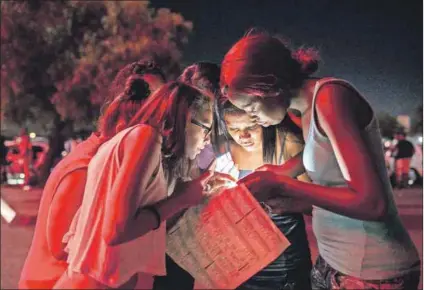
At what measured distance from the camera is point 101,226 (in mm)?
1995

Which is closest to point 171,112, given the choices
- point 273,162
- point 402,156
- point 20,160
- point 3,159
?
point 273,162

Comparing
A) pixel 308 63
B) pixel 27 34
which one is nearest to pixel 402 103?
pixel 308 63

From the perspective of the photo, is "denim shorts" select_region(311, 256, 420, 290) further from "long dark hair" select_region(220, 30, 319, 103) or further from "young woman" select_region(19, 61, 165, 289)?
"young woman" select_region(19, 61, 165, 289)

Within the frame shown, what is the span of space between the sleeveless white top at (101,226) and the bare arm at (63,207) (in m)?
0.05

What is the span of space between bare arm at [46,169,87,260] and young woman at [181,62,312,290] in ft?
1.52

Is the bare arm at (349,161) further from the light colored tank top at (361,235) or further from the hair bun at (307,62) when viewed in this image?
the hair bun at (307,62)

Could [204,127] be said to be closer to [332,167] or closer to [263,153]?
[263,153]

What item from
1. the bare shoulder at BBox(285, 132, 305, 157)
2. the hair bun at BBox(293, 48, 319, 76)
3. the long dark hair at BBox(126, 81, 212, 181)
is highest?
the hair bun at BBox(293, 48, 319, 76)

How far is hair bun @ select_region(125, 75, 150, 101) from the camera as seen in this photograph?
2.17m

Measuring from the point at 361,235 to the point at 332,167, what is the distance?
25cm

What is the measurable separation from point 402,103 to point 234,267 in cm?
84

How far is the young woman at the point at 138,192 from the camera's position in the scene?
6.34ft

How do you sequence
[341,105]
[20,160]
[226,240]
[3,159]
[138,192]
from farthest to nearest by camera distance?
[3,159] < [20,160] < [226,240] < [138,192] < [341,105]

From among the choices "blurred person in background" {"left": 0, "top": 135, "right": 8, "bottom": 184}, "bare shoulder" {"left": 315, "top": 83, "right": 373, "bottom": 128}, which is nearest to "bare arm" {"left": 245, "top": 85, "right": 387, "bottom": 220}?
"bare shoulder" {"left": 315, "top": 83, "right": 373, "bottom": 128}
